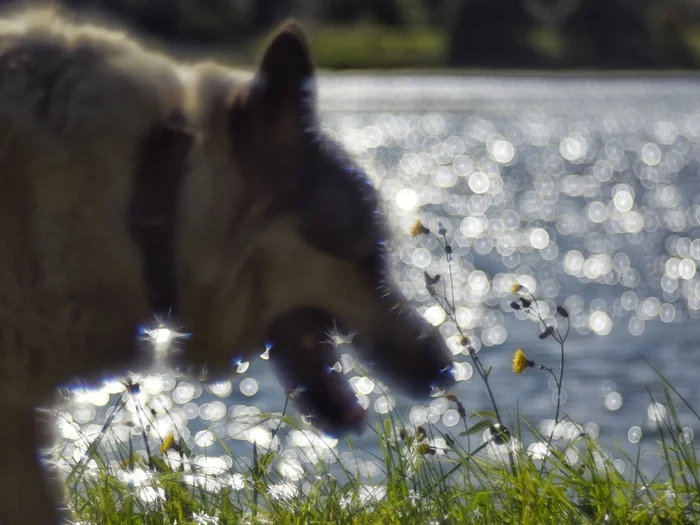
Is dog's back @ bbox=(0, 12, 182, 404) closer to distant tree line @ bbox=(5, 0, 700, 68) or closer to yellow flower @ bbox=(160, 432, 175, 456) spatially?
yellow flower @ bbox=(160, 432, 175, 456)

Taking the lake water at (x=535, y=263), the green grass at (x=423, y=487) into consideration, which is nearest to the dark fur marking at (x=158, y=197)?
the lake water at (x=535, y=263)

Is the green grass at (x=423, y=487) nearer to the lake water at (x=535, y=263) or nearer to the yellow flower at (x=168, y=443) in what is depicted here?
the yellow flower at (x=168, y=443)

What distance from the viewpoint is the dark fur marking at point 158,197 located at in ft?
9.71

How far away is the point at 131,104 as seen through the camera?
3000 mm

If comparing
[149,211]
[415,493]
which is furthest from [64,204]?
[415,493]

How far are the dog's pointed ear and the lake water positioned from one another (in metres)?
0.51

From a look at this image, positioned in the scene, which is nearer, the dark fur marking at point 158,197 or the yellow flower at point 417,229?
the dark fur marking at point 158,197

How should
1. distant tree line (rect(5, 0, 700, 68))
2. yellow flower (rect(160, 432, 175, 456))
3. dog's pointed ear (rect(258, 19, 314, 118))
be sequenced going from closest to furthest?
dog's pointed ear (rect(258, 19, 314, 118)), yellow flower (rect(160, 432, 175, 456)), distant tree line (rect(5, 0, 700, 68))

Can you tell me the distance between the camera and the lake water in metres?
10.3

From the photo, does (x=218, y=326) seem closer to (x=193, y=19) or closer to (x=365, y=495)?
(x=365, y=495)

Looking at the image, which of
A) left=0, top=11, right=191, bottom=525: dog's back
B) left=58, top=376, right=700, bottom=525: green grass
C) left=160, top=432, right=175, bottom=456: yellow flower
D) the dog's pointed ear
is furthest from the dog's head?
left=160, top=432, right=175, bottom=456: yellow flower

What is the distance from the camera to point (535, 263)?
2461cm

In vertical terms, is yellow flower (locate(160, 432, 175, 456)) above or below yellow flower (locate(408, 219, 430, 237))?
below

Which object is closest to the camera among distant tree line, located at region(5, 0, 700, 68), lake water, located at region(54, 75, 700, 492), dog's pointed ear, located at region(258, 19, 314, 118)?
dog's pointed ear, located at region(258, 19, 314, 118)
